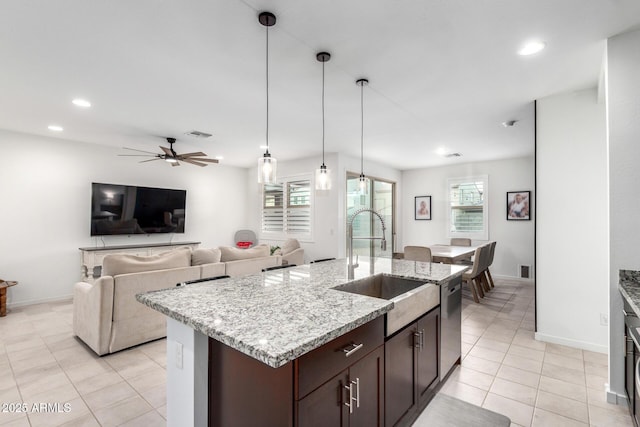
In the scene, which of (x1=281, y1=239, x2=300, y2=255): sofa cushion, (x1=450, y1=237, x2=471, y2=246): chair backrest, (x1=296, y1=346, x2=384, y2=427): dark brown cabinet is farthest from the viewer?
(x1=450, y1=237, x2=471, y2=246): chair backrest

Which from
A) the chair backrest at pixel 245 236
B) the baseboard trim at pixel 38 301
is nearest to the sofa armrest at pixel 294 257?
the chair backrest at pixel 245 236

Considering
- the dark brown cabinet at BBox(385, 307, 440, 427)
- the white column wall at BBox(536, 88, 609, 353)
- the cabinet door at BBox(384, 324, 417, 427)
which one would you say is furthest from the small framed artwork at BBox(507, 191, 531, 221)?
the cabinet door at BBox(384, 324, 417, 427)

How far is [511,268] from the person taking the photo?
21.2 feet

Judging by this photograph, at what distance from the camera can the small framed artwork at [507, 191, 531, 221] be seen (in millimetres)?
6277

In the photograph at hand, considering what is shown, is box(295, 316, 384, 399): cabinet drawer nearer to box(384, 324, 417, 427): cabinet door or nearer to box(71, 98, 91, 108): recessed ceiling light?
box(384, 324, 417, 427): cabinet door

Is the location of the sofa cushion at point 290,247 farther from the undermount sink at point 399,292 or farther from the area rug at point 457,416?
the area rug at point 457,416

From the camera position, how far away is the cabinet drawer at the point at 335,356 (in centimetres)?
116

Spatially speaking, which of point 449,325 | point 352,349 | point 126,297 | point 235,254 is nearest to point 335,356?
point 352,349

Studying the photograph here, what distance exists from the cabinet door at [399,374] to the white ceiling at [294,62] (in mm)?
2025

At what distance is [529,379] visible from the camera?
8.46 ft

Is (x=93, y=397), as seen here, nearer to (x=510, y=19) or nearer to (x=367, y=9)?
(x=367, y=9)

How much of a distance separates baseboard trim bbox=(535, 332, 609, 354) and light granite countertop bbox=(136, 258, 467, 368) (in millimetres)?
1892

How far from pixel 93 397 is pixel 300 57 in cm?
307

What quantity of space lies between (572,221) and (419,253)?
2003 millimetres
